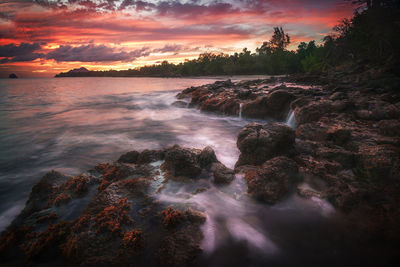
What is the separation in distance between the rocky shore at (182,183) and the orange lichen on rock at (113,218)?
0.01 m

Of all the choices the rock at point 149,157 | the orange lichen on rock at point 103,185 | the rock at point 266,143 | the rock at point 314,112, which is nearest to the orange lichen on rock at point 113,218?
the orange lichen on rock at point 103,185

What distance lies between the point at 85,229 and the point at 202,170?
2.73m

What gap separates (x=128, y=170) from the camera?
184 inches

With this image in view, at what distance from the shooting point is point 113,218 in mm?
3146

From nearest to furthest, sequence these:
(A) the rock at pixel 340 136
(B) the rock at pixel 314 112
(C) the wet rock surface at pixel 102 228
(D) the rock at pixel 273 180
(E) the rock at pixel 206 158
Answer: (C) the wet rock surface at pixel 102 228 < (D) the rock at pixel 273 180 < (E) the rock at pixel 206 158 < (A) the rock at pixel 340 136 < (B) the rock at pixel 314 112

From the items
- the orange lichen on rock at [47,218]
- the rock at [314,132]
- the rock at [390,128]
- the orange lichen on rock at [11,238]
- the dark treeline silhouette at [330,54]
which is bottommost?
the orange lichen on rock at [11,238]

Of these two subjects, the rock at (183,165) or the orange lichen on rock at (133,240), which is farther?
the rock at (183,165)

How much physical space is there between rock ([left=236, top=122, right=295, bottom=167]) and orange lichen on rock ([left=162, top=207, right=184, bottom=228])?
2.49m

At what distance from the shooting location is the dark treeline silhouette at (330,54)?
17.4m

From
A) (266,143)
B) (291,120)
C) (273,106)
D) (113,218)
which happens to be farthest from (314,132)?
(113,218)

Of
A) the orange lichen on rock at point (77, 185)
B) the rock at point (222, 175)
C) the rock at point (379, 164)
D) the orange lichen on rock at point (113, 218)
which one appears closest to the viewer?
the orange lichen on rock at point (113, 218)

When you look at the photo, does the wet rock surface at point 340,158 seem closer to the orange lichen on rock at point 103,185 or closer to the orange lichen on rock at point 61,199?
the orange lichen on rock at point 103,185

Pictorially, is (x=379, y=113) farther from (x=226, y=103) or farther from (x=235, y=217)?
(x=226, y=103)

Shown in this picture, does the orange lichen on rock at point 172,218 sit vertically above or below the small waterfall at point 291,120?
below
